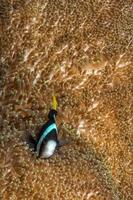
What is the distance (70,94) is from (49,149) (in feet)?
3.69

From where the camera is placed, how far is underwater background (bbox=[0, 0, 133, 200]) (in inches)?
132

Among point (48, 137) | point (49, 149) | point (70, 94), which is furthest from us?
point (70, 94)

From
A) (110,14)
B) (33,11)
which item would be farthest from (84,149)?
(110,14)

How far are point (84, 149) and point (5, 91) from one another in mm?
888

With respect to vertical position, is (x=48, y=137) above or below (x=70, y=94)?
above

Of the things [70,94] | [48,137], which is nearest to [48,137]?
[48,137]

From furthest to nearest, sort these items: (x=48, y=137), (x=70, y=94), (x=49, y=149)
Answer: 1. (x=70, y=94)
2. (x=49, y=149)
3. (x=48, y=137)

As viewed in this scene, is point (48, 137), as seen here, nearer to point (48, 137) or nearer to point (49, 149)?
point (48, 137)

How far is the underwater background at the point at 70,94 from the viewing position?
3365 mm

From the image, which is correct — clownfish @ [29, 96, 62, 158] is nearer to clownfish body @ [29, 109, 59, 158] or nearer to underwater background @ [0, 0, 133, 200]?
clownfish body @ [29, 109, 59, 158]

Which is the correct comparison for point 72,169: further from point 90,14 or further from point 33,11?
point 90,14

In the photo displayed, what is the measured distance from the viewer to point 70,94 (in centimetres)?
425

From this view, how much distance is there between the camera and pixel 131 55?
5109 mm

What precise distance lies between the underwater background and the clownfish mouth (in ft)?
0.31
